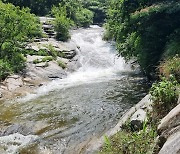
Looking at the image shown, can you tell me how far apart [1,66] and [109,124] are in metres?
10.6

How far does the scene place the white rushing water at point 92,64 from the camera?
20567 mm

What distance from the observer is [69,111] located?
14266mm

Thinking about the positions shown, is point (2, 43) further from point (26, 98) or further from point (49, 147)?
point (49, 147)

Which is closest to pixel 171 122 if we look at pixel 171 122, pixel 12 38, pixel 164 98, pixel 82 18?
pixel 171 122

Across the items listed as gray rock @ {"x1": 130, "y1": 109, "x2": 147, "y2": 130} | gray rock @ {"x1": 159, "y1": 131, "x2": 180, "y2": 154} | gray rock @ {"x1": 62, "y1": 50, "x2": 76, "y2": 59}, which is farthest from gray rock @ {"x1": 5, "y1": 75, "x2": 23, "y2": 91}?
gray rock @ {"x1": 159, "y1": 131, "x2": 180, "y2": 154}

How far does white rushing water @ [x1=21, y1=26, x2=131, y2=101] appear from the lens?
2057cm

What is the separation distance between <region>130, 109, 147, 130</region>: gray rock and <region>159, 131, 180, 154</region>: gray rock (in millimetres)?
2679

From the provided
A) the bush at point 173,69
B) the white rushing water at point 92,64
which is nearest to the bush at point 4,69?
the white rushing water at point 92,64

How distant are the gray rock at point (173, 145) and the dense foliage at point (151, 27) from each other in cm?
937

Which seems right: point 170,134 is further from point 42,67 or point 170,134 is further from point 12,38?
point 12,38

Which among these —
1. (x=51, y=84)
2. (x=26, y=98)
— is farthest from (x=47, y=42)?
(x=26, y=98)

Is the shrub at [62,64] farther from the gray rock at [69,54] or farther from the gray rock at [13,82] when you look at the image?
the gray rock at [13,82]

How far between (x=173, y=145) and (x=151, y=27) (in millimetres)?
11844

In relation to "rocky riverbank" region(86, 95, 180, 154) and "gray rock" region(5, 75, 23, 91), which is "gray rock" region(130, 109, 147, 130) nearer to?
"rocky riverbank" region(86, 95, 180, 154)
